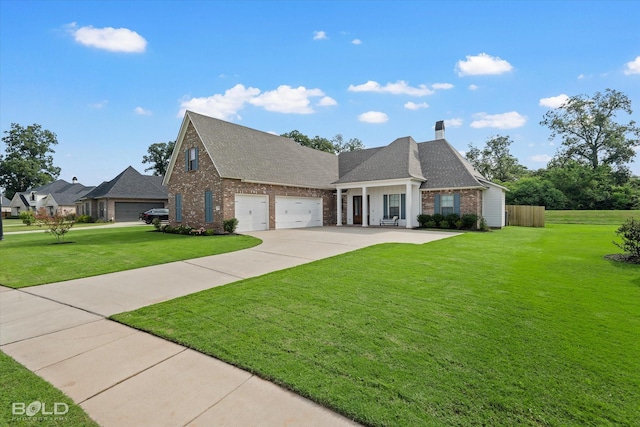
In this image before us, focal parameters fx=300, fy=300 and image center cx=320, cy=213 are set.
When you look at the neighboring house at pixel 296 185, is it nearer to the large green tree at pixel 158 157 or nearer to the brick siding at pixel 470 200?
the brick siding at pixel 470 200

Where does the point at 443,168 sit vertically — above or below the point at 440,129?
below

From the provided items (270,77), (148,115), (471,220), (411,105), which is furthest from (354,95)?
(148,115)

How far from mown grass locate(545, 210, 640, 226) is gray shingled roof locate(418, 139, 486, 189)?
13012 mm

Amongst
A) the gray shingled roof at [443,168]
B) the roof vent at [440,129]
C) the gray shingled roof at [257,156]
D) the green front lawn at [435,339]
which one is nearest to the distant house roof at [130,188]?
the gray shingled roof at [257,156]

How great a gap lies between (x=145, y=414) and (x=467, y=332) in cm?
365

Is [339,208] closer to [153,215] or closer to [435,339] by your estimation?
[153,215]

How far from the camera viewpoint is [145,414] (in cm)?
251

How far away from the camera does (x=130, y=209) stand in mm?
34188

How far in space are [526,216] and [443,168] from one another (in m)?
7.84

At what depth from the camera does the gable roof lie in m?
18.2

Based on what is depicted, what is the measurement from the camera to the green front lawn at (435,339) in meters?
2.53

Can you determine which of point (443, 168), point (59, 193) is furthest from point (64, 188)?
point (443, 168)

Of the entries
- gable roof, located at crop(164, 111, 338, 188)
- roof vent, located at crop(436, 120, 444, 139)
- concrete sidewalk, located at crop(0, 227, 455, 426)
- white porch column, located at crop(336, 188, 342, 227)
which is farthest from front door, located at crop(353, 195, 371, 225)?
concrete sidewalk, located at crop(0, 227, 455, 426)

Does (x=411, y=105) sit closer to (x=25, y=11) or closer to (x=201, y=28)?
(x=201, y=28)
